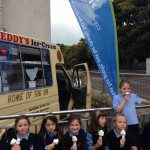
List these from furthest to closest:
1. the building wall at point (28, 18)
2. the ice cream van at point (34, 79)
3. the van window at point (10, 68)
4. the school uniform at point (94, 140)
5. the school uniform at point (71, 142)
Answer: the building wall at point (28, 18)
the ice cream van at point (34, 79)
the van window at point (10, 68)
the school uniform at point (94, 140)
the school uniform at point (71, 142)

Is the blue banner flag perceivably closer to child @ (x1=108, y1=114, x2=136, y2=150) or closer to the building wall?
child @ (x1=108, y1=114, x2=136, y2=150)

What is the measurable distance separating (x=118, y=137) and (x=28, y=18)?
62.8ft

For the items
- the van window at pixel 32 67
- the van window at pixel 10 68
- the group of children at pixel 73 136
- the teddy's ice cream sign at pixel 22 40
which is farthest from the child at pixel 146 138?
the teddy's ice cream sign at pixel 22 40

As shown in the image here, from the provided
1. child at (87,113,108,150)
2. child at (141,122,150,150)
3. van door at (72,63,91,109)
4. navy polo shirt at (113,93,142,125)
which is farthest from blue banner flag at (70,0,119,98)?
child at (87,113,108,150)

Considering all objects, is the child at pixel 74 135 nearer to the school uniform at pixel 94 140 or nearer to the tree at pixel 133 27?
the school uniform at pixel 94 140

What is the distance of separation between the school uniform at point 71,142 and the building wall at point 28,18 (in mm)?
18497

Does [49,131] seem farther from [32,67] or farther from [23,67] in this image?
[32,67]

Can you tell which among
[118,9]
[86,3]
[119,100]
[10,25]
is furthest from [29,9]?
[118,9]

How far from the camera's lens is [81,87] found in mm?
10836

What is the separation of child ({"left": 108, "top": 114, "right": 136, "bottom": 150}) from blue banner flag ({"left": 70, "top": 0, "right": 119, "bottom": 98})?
2687mm

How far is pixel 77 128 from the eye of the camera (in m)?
4.95

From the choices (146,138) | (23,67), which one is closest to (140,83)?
(23,67)

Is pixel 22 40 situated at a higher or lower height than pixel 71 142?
higher

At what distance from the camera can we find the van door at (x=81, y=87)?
1041 centimetres
